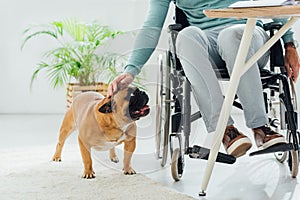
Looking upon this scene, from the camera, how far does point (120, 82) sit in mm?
1922

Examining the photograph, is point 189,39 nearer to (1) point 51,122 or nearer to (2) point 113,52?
(2) point 113,52

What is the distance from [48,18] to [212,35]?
1791 millimetres

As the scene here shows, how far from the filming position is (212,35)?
1.96 metres

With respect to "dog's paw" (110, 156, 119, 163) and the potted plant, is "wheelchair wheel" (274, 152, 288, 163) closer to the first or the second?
"dog's paw" (110, 156, 119, 163)

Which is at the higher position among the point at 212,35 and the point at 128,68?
the point at 212,35

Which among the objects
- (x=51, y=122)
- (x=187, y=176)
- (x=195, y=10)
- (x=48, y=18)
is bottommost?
(x=51, y=122)

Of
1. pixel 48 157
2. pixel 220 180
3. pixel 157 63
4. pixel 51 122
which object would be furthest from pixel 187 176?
pixel 51 122

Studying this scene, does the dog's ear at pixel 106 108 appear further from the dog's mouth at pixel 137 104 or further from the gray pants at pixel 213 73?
the gray pants at pixel 213 73

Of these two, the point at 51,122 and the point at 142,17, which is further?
the point at 142,17

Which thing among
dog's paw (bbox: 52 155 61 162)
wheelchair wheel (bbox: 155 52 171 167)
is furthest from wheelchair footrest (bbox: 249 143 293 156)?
→ dog's paw (bbox: 52 155 61 162)

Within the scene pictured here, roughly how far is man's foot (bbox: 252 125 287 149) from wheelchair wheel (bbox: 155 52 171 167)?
1.19 ft

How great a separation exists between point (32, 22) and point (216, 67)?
192 cm

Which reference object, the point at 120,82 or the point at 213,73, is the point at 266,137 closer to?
the point at 213,73

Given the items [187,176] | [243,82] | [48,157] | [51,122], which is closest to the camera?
[243,82]
